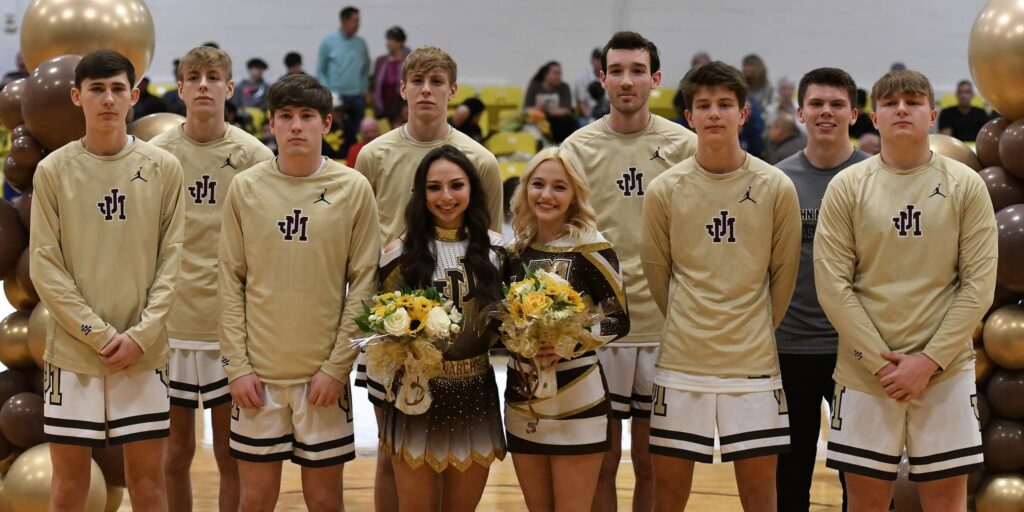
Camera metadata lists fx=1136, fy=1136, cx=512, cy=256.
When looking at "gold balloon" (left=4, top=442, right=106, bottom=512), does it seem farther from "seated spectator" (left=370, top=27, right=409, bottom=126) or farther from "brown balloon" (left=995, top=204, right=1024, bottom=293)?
"seated spectator" (left=370, top=27, right=409, bottom=126)

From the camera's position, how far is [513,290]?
11.8 feet

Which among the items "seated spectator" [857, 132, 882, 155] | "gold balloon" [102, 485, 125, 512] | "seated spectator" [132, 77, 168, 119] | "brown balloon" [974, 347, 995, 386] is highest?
"seated spectator" [132, 77, 168, 119]

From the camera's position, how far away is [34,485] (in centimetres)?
455

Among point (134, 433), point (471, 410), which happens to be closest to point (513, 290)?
point (471, 410)

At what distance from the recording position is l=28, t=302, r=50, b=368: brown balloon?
4.53 metres

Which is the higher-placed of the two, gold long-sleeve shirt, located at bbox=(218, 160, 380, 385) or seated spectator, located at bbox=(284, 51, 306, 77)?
seated spectator, located at bbox=(284, 51, 306, 77)

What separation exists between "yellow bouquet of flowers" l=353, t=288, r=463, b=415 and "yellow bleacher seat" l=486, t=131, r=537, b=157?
7674 millimetres

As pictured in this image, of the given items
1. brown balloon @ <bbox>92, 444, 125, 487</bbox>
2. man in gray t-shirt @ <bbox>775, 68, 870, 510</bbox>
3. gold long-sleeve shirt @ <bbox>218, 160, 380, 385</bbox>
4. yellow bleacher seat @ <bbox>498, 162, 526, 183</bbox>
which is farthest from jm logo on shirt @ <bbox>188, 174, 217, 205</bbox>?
yellow bleacher seat @ <bbox>498, 162, 526, 183</bbox>

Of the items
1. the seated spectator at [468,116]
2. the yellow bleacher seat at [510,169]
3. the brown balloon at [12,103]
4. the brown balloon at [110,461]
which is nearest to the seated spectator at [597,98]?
the yellow bleacher seat at [510,169]

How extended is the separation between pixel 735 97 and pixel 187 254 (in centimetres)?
221

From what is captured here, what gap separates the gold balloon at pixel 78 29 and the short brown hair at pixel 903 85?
2.92 m

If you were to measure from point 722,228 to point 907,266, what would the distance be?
62 centimetres

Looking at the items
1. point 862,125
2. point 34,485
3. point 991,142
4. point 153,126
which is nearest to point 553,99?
point 862,125

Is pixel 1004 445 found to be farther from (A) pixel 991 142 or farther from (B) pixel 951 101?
(B) pixel 951 101
